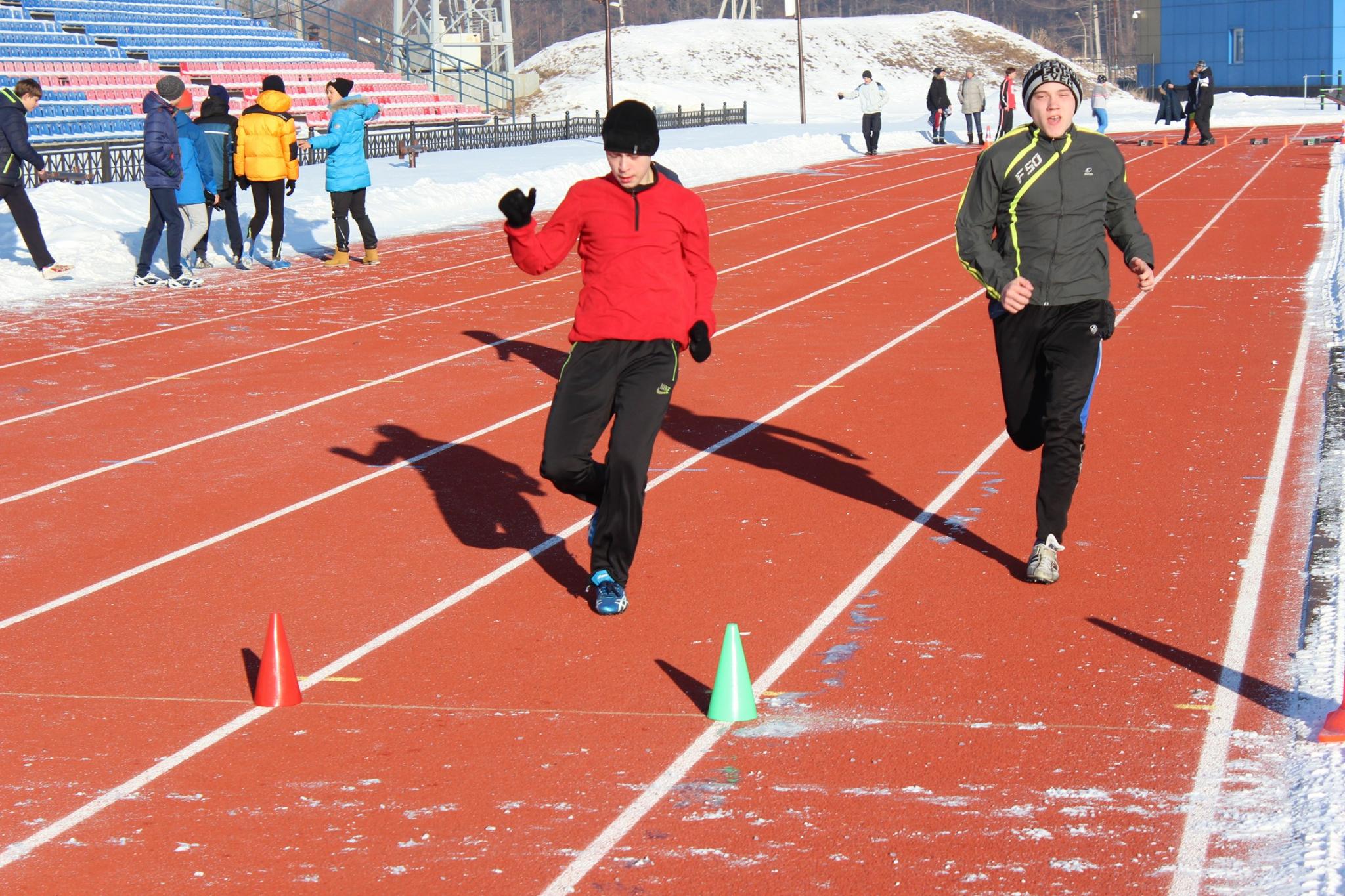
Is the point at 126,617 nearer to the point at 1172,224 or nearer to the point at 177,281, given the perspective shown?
the point at 177,281

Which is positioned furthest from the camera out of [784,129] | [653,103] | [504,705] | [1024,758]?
[653,103]

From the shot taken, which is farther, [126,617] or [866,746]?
[126,617]

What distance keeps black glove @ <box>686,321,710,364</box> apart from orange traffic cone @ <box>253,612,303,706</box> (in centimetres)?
180

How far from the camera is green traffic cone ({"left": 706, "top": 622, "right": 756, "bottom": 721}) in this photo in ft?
15.9

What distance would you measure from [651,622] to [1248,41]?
78431 mm

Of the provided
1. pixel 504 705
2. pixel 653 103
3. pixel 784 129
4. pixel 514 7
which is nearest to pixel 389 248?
pixel 504 705

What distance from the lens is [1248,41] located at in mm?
76375

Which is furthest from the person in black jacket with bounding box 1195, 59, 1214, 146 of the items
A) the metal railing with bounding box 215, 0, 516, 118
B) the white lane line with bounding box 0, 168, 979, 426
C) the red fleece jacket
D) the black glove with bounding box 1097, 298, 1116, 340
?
the red fleece jacket

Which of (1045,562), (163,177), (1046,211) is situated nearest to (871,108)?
(163,177)

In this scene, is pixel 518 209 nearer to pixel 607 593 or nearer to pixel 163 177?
pixel 607 593

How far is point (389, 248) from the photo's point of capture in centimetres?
1956

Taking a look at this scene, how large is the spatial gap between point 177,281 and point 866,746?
13.2m

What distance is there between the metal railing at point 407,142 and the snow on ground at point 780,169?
77 cm

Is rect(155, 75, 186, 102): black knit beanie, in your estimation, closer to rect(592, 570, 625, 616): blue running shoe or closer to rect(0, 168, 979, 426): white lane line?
rect(0, 168, 979, 426): white lane line
